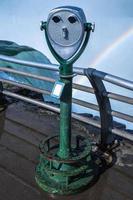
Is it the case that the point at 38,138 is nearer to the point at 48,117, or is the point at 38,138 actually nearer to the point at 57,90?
the point at 48,117

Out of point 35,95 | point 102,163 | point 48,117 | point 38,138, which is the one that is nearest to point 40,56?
point 35,95

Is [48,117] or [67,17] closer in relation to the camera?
[67,17]

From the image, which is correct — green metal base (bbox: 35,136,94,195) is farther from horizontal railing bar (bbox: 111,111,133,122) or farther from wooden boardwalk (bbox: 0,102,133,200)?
horizontal railing bar (bbox: 111,111,133,122)

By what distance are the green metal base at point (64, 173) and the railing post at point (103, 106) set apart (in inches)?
16.9

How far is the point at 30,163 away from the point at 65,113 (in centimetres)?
86

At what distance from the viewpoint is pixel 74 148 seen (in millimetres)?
3354

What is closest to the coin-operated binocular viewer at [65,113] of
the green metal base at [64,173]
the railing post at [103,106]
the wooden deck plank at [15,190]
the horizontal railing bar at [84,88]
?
the green metal base at [64,173]

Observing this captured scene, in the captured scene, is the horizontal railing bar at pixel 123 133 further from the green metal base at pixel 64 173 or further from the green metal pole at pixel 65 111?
the green metal pole at pixel 65 111

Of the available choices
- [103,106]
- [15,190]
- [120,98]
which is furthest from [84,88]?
[15,190]

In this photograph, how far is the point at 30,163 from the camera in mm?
3580

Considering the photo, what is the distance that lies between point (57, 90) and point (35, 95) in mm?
2633

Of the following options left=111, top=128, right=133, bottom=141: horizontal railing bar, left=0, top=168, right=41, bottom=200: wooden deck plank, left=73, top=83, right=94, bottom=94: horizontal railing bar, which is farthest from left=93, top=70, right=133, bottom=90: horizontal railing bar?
left=0, top=168, right=41, bottom=200: wooden deck plank

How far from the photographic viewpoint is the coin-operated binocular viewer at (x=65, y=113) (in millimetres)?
2668

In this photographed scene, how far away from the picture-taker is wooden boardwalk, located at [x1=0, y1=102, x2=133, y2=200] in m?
3.11
